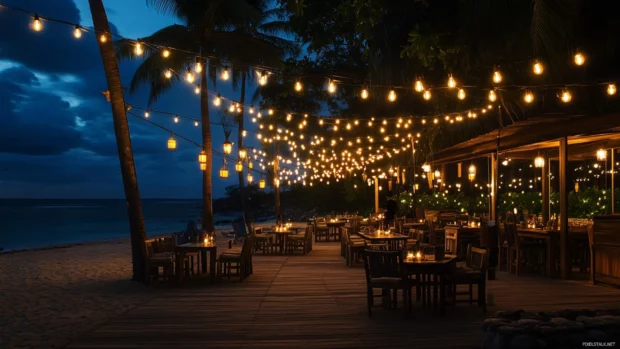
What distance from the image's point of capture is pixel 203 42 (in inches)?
822

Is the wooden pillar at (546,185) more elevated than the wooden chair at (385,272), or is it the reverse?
the wooden pillar at (546,185)

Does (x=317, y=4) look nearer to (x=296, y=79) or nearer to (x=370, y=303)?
(x=296, y=79)

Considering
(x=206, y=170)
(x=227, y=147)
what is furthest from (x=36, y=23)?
(x=206, y=170)

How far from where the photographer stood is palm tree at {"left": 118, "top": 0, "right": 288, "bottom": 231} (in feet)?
64.4

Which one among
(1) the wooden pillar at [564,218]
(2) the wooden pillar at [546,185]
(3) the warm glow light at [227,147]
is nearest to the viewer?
(1) the wooden pillar at [564,218]

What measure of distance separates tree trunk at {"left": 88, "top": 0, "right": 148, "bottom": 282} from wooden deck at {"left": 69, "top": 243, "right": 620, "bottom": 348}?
5.66ft

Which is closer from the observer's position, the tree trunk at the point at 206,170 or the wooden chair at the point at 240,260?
the wooden chair at the point at 240,260

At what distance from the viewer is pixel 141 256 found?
12195 mm

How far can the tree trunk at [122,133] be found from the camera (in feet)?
40.3

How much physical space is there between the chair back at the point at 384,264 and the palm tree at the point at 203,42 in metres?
12.2

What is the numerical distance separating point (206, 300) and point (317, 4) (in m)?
4.82

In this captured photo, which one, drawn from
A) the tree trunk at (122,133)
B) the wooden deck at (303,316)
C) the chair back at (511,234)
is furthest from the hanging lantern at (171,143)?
the chair back at (511,234)

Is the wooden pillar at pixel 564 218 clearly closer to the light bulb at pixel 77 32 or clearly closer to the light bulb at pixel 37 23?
the light bulb at pixel 77 32

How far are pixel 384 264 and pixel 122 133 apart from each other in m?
6.40
